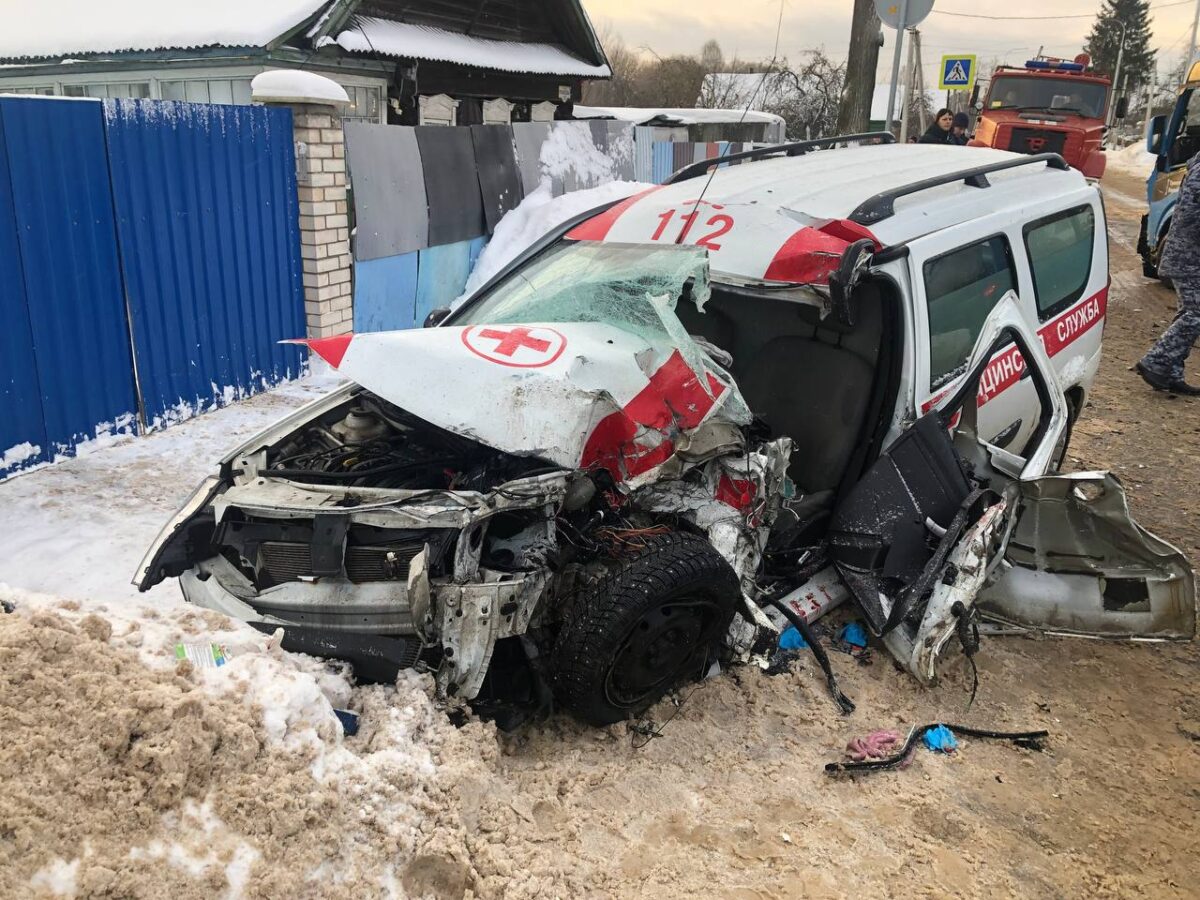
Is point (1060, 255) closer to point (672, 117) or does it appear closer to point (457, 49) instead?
point (457, 49)

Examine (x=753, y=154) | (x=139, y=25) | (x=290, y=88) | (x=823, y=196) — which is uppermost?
(x=139, y=25)

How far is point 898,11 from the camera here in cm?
803

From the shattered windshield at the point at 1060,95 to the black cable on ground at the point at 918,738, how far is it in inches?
662

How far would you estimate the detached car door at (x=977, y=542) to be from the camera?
10.7 ft

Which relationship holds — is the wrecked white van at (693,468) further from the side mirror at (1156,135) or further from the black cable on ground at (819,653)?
the side mirror at (1156,135)

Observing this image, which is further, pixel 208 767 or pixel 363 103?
pixel 363 103

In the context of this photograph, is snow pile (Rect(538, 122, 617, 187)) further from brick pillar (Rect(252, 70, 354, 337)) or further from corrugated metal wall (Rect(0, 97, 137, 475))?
corrugated metal wall (Rect(0, 97, 137, 475))

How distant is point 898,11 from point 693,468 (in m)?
6.81

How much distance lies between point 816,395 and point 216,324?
4400mm

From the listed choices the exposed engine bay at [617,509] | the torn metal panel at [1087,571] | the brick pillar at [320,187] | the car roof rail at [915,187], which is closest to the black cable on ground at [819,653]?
the exposed engine bay at [617,509]

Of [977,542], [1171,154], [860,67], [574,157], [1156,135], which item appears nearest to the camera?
[977,542]

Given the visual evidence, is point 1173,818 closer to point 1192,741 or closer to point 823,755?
point 1192,741

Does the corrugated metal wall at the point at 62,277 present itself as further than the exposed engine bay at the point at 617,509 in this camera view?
Yes

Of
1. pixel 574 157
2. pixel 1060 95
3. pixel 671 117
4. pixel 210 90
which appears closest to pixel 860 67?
pixel 671 117
